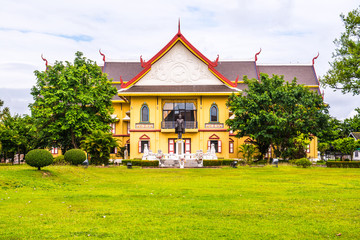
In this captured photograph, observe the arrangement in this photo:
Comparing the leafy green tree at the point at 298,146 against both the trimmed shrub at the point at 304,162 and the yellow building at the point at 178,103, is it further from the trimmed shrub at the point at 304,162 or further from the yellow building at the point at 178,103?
the yellow building at the point at 178,103

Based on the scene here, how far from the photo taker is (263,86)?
33.5 meters

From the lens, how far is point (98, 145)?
3034 centimetres

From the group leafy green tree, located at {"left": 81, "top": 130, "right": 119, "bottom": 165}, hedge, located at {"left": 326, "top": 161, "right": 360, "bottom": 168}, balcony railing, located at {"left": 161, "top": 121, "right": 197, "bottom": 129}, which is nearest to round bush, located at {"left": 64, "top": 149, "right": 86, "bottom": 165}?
leafy green tree, located at {"left": 81, "top": 130, "right": 119, "bottom": 165}

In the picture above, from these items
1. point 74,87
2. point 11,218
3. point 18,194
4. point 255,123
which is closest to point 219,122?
point 255,123

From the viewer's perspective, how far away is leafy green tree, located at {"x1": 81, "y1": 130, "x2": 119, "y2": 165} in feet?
99.3

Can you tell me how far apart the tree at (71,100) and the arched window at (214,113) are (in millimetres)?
9877

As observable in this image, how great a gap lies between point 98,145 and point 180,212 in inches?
851

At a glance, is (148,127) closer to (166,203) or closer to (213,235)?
(166,203)

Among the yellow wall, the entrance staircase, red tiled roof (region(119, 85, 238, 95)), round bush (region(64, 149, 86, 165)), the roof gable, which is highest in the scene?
the roof gable

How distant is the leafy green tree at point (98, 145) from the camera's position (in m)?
30.3

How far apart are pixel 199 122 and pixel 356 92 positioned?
52.2ft

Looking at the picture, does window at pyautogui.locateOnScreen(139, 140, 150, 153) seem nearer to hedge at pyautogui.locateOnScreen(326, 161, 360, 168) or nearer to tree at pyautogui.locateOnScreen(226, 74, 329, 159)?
tree at pyautogui.locateOnScreen(226, 74, 329, 159)

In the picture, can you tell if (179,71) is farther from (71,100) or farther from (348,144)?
(348,144)

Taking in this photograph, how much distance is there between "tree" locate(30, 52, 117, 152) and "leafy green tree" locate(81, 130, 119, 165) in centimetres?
183
